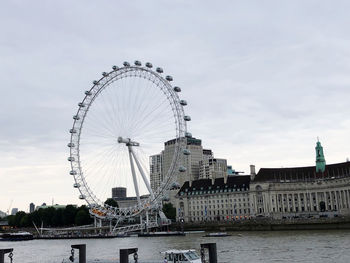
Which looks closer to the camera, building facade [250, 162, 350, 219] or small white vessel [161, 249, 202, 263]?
small white vessel [161, 249, 202, 263]

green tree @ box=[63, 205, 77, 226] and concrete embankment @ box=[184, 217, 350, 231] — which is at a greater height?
green tree @ box=[63, 205, 77, 226]

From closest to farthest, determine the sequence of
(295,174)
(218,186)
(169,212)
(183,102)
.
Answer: (183,102) → (295,174) → (169,212) → (218,186)

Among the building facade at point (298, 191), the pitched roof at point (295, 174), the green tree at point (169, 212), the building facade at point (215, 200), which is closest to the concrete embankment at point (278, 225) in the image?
the building facade at point (215, 200)

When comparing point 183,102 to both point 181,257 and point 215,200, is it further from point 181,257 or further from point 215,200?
point 215,200

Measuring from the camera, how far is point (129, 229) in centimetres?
9881

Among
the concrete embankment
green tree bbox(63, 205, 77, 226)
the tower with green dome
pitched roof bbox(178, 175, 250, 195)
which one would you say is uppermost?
the tower with green dome

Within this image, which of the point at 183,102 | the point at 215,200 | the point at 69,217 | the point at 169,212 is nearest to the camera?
the point at 183,102

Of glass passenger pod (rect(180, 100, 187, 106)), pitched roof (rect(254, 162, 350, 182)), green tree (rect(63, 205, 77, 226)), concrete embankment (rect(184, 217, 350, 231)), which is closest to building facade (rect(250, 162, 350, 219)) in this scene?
pitched roof (rect(254, 162, 350, 182))

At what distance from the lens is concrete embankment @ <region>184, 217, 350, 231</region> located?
87500mm

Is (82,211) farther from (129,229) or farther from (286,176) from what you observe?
(286,176)

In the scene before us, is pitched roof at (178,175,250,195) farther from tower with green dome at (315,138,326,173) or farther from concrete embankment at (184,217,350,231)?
concrete embankment at (184,217,350,231)

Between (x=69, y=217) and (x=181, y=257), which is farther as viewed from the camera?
(x=69, y=217)

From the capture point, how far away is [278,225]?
9475cm

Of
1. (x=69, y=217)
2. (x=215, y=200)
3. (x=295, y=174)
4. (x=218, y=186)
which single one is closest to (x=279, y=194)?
(x=295, y=174)
